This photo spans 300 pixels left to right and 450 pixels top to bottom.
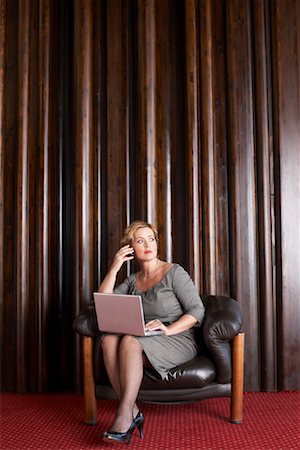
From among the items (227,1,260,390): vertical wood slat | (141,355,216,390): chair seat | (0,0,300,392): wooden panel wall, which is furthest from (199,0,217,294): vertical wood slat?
(141,355,216,390): chair seat

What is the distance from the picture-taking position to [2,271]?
3893 millimetres

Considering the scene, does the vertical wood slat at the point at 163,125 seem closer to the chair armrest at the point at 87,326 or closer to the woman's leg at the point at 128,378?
the chair armrest at the point at 87,326

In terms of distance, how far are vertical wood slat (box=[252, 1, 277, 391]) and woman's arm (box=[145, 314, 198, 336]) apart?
A: 0.88m

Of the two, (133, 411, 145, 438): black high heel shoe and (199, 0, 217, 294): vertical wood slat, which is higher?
(199, 0, 217, 294): vertical wood slat

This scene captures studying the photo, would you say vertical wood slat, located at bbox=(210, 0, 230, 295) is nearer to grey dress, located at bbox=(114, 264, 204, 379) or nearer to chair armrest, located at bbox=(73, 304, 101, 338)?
grey dress, located at bbox=(114, 264, 204, 379)

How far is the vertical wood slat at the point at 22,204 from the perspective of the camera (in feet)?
12.4

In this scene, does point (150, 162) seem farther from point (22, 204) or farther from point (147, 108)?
point (22, 204)

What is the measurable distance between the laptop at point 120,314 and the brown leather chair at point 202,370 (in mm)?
186

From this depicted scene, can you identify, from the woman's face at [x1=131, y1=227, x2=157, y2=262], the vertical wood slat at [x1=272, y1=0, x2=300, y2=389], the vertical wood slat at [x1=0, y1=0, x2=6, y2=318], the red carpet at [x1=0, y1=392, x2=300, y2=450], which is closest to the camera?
the red carpet at [x1=0, y1=392, x2=300, y2=450]

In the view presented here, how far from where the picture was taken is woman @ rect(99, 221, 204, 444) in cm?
265

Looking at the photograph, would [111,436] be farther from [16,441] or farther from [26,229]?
[26,229]

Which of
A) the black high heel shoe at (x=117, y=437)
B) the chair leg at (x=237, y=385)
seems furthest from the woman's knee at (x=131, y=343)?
the chair leg at (x=237, y=385)

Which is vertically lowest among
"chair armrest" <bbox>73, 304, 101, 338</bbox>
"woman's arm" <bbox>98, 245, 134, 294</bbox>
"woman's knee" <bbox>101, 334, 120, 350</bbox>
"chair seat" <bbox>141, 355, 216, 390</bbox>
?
"chair seat" <bbox>141, 355, 216, 390</bbox>

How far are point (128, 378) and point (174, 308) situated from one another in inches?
23.7
